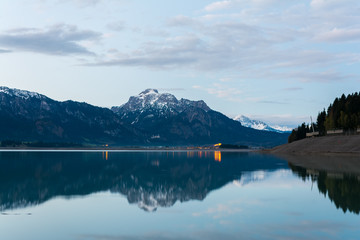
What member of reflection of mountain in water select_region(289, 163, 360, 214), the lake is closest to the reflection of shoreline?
reflection of mountain in water select_region(289, 163, 360, 214)

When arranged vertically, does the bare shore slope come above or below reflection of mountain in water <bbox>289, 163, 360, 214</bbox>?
above

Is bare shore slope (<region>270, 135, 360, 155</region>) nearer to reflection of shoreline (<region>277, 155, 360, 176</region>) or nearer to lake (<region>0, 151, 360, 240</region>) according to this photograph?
reflection of shoreline (<region>277, 155, 360, 176</region>)

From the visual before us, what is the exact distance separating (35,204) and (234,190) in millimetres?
20277

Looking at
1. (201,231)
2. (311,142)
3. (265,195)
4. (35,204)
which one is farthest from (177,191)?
(311,142)

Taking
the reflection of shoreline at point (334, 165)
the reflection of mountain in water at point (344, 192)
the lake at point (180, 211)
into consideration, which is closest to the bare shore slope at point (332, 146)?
the reflection of shoreline at point (334, 165)

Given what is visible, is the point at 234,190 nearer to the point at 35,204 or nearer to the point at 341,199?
the point at 341,199

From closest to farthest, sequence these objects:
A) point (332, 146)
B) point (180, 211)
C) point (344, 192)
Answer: point (180, 211), point (344, 192), point (332, 146)

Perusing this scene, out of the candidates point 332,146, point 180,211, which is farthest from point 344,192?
point 332,146

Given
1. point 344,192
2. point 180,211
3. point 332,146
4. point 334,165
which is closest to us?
point 180,211

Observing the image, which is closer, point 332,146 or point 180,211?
point 180,211

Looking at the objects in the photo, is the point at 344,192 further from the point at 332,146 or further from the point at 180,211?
the point at 332,146

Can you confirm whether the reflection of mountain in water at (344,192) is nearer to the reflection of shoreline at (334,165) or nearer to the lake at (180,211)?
the lake at (180,211)

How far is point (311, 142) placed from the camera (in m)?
196

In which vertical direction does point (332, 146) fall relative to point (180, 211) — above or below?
above
